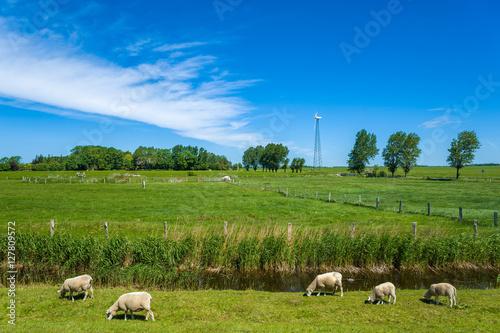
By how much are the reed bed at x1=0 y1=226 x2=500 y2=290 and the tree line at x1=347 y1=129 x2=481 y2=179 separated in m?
93.9

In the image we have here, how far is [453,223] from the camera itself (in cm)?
2314

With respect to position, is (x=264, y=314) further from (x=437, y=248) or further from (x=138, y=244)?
(x=437, y=248)

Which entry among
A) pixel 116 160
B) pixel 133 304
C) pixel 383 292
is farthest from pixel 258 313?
pixel 116 160

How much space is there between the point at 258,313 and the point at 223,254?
6.29m

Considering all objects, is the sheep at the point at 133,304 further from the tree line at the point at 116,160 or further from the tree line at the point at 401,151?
the tree line at the point at 116,160

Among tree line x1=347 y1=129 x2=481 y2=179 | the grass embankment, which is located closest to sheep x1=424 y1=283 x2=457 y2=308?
the grass embankment

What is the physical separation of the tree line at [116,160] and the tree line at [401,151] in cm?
9120

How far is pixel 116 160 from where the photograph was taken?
165125 millimetres

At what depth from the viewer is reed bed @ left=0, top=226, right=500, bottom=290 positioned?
1327 centimetres

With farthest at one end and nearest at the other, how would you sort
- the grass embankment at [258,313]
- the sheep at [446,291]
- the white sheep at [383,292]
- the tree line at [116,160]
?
the tree line at [116,160], the white sheep at [383,292], the sheep at [446,291], the grass embankment at [258,313]

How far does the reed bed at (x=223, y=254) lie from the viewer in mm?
13266

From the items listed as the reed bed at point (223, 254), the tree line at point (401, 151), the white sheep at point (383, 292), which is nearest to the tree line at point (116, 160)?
the tree line at point (401, 151)

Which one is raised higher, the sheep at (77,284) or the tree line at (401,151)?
the tree line at (401,151)

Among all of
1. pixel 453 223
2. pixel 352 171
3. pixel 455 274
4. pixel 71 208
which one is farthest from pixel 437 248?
pixel 352 171
